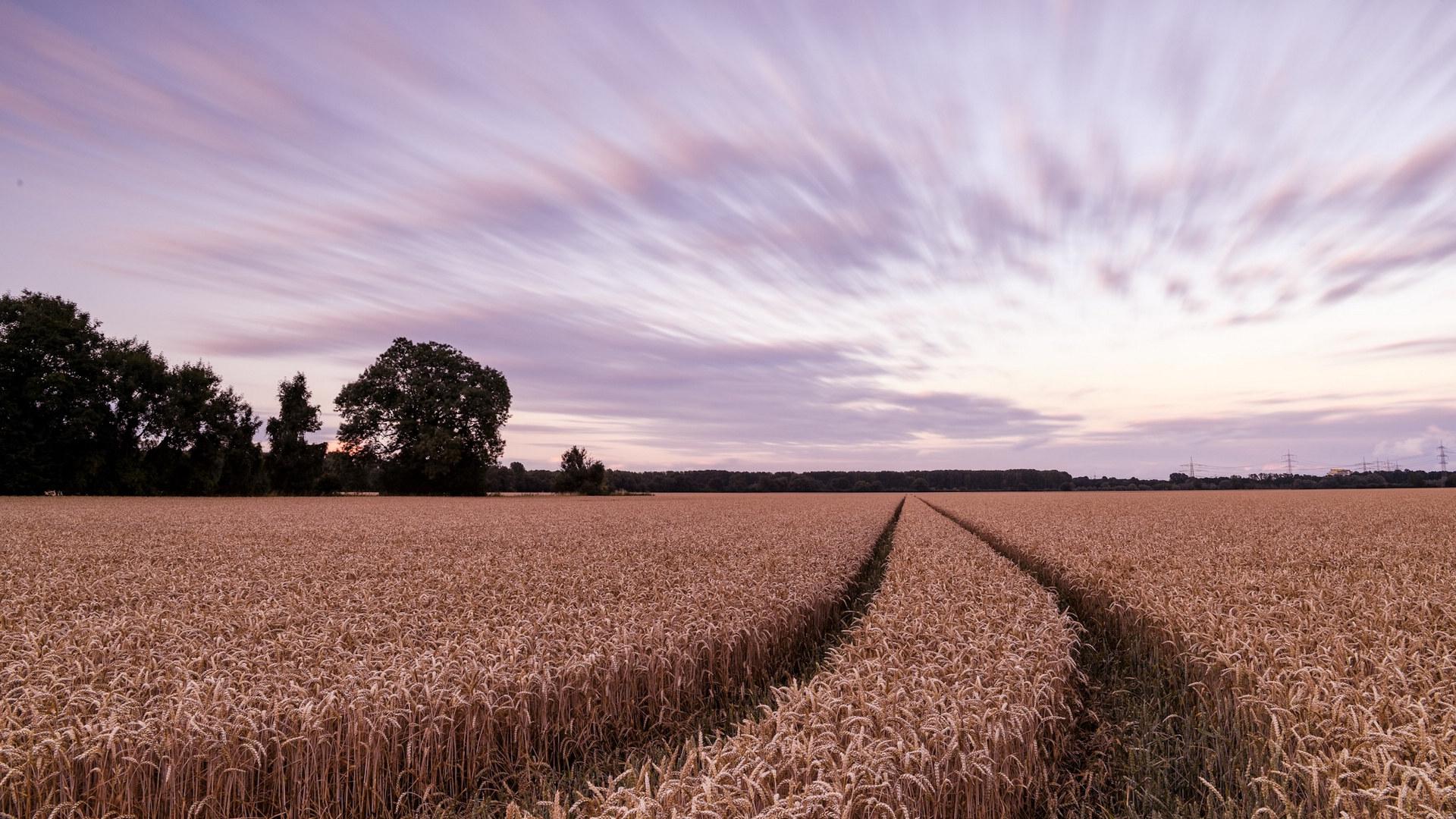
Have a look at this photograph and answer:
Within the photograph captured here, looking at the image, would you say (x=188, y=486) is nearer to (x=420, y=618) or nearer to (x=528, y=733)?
(x=420, y=618)

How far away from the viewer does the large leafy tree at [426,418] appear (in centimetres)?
5822

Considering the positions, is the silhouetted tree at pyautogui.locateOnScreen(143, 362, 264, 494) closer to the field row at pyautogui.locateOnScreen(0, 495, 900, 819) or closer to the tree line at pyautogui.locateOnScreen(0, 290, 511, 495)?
the tree line at pyautogui.locateOnScreen(0, 290, 511, 495)

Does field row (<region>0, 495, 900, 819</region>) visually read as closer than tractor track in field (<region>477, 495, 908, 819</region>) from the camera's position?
Yes

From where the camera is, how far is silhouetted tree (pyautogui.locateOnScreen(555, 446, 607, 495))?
84.5 m

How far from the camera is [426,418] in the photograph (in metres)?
59.2

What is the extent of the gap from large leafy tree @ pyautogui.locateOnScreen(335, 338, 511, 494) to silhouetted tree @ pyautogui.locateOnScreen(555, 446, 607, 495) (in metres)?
21.1

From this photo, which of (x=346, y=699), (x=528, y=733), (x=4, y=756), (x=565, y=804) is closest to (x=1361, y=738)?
(x=565, y=804)

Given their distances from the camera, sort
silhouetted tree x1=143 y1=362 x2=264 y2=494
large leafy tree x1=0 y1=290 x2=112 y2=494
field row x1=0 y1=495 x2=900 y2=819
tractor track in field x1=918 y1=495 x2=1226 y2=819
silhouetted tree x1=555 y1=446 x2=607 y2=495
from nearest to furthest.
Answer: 1. field row x1=0 y1=495 x2=900 y2=819
2. tractor track in field x1=918 y1=495 x2=1226 y2=819
3. large leafy tree x1=0 y1=290 x2=112 y2=494
4. silhouetted tree x1=143 y1=362 x2=264 y2=494
5. silhouetted tree x1=555 y1=446 x2=607 y2=495

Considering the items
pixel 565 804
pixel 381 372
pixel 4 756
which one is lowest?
pixel 565 804

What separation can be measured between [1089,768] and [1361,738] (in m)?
2.30

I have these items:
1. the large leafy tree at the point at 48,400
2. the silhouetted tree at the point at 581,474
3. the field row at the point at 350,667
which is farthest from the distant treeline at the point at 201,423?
the field row at the point at 350,667

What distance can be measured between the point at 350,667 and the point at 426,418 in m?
57.7

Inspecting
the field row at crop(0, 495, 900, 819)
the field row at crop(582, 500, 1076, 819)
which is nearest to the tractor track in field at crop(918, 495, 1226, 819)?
the field row at crop(582, 500, 1076, 819)

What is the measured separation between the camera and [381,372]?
6000cm
